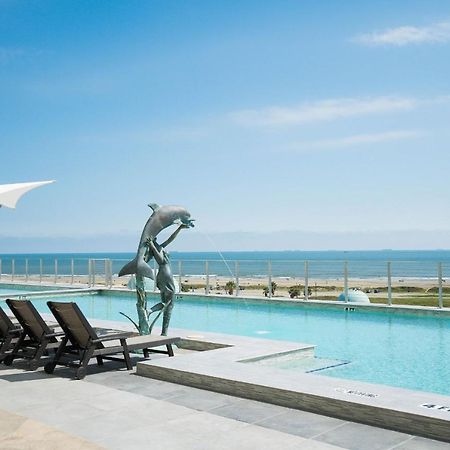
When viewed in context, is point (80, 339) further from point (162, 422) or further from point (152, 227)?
point (162, 422)

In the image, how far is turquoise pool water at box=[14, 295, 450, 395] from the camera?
7.65m

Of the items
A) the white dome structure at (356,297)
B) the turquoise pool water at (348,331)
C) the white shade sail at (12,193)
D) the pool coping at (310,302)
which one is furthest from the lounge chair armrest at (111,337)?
the white dome structure at (356,297)

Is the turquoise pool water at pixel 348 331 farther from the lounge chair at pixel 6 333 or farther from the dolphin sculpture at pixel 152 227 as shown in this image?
the lounge chair at pixel 6 333

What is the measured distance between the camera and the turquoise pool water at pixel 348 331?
301 inches

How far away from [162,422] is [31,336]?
3276mm

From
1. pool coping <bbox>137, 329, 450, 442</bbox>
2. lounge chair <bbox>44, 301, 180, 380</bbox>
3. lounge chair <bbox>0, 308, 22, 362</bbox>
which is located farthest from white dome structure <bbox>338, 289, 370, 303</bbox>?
lounge chair <bbox>0, 308, 22, 362</bbox>

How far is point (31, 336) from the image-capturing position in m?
7.57

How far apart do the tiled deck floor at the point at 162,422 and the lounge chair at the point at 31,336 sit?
902mm

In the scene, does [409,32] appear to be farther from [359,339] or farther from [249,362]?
[249,362]

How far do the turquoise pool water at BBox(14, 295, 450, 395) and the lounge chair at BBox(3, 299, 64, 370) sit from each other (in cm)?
332

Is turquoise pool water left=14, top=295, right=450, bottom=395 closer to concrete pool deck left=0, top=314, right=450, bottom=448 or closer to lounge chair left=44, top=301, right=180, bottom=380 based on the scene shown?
concrete pool deck left=0, top=314, right=450, bottom=448

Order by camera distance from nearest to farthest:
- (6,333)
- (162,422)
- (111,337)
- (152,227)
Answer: (162,422), (111,337), (6,333), (152,227)

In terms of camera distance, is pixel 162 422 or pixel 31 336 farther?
pixel 31 336

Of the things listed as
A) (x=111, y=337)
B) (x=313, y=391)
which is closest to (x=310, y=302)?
(x=111, y=337)
